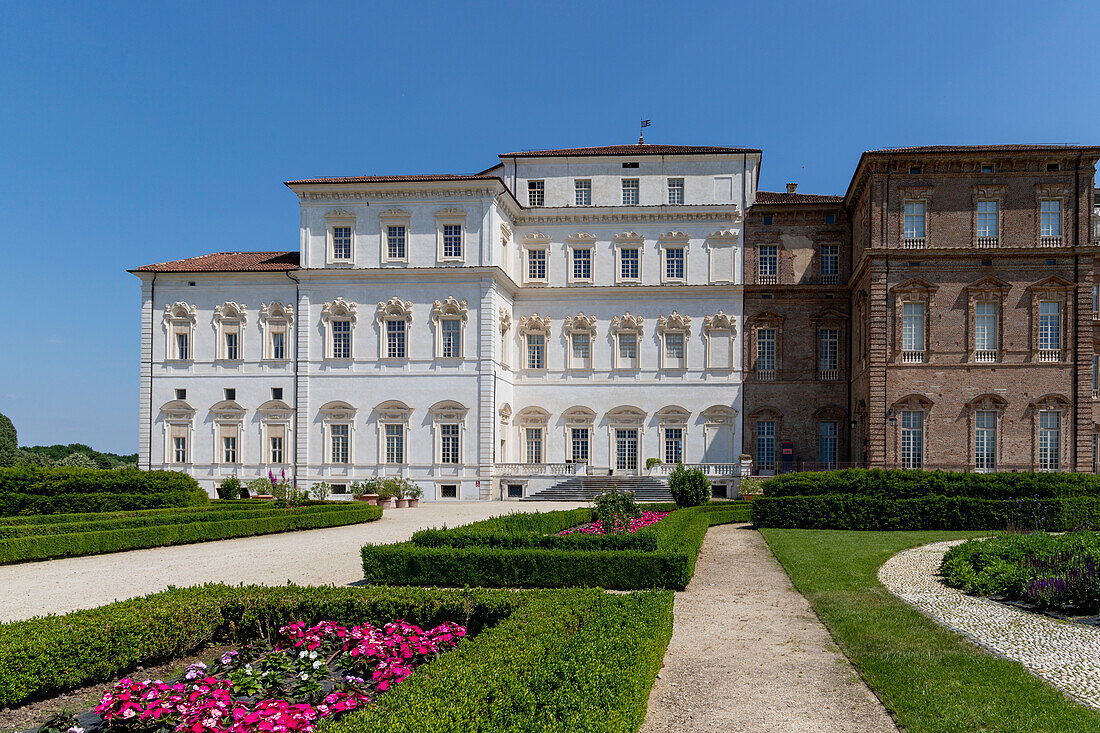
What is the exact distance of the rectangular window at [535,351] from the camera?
126 ft

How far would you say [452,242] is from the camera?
115ft

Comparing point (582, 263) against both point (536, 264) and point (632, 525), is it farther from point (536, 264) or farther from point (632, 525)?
point (632, 525)

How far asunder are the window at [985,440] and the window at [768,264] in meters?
10.9

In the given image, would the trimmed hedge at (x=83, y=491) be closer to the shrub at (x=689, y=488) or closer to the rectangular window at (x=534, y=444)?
the shrub at (x=689, y=488)

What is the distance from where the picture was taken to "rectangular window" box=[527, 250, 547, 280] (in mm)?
38344

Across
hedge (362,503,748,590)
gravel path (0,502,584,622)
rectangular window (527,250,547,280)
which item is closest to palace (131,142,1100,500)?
rectangular window (527,250,547,280)

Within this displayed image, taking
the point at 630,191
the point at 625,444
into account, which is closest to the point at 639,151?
the point at 630,191

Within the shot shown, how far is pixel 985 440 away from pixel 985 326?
4.70 metres

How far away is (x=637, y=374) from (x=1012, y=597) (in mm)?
26660

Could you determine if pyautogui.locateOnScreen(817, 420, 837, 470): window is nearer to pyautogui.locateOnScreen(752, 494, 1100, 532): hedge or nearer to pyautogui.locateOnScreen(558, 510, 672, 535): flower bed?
pyautogui.locateOnScreen(752, 494, 1100, 532): hedge

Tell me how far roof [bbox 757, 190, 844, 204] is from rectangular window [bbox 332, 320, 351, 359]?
20724 mm

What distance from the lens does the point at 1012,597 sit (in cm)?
1111

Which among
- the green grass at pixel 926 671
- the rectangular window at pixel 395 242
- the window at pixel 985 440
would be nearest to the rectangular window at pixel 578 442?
the rectangular window at pixel 395 242

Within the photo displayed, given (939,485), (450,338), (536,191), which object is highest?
(536,191)
